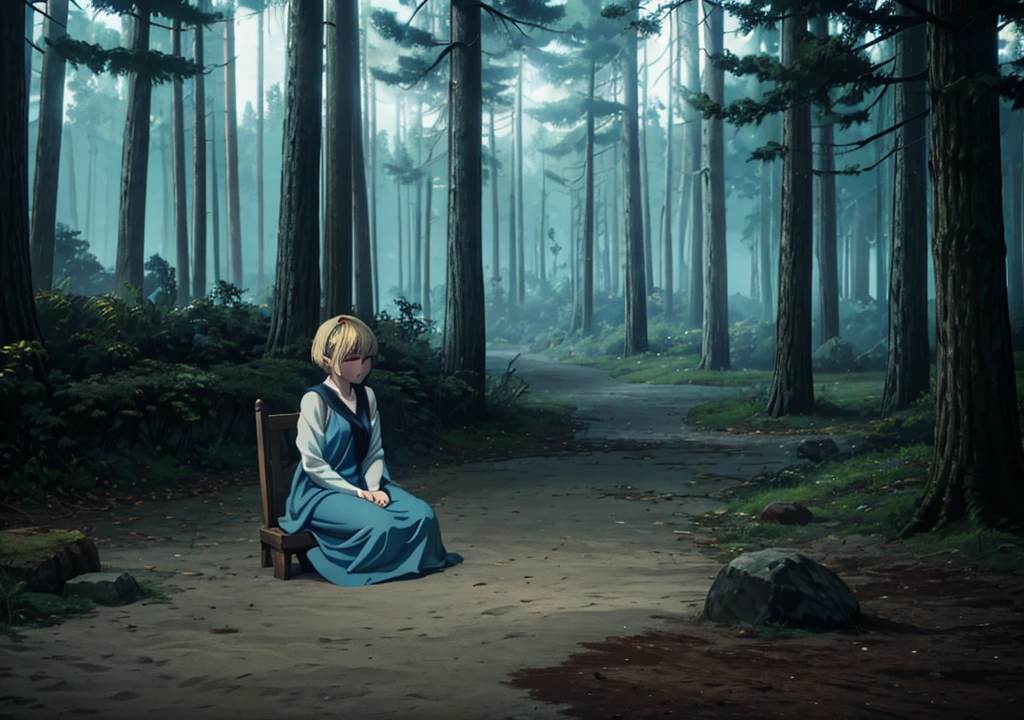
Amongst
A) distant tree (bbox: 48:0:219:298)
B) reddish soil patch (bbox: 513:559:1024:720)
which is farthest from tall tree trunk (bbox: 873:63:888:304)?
reddish soil patch (bbox: 513:559:1024:720)

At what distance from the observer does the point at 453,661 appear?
5027mm

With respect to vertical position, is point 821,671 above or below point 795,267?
below

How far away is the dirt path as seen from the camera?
4.37m

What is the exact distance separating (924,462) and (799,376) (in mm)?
7719

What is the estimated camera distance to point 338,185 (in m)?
19.5

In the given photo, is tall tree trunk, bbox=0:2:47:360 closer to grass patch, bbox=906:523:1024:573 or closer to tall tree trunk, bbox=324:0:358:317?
tall tree trunk, bbox=324:0:358:317

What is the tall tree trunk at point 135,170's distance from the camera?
19.5 meters

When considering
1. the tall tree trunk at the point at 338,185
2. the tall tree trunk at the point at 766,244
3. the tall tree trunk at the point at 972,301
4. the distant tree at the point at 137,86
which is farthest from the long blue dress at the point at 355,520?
the tall tree trunk at the point at 766,244

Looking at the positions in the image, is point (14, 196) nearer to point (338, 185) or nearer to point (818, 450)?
point (338, 185)

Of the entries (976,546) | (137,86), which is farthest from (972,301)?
(137,86)

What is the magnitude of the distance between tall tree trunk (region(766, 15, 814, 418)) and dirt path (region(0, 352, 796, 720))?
689 cm

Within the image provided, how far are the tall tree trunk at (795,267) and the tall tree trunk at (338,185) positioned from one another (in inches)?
324

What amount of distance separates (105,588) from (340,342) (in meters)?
2.24

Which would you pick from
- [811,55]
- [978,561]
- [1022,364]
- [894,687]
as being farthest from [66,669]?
[1022,364]
